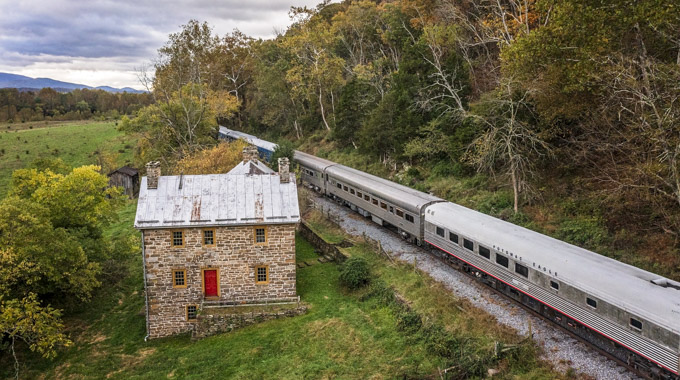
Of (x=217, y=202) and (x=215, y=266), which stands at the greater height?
(x=217, y=202)

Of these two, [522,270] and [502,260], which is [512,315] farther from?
[502,260]

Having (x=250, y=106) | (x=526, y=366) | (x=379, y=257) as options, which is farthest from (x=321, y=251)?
(x=250, y=106)

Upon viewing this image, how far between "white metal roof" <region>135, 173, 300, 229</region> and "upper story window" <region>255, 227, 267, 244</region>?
525 mm

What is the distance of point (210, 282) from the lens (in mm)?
21109

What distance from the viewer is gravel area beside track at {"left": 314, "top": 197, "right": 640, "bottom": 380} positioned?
13671 millimetres

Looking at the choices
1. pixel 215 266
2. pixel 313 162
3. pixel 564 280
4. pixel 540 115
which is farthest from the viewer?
pixel 313 162

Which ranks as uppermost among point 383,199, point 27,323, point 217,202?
point 217,202

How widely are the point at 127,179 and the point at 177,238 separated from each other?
31.5 meters

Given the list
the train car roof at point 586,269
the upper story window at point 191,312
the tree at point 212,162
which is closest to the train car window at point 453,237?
the train car roof at point 586,269

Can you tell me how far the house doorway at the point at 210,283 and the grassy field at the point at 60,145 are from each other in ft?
133

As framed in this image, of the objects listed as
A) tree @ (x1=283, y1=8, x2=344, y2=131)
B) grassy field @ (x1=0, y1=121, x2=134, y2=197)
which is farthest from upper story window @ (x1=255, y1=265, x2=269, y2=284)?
grassy field @ (x1=0, y1=121, x2=134, y2=197)

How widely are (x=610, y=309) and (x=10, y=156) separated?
70.9 meters

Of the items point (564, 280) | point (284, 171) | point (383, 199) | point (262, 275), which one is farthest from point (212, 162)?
point (564, 280)

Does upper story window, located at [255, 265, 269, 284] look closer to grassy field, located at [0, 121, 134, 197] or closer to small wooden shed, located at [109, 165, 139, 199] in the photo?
small wooden shed, located at [109, 165, 139, 199]
